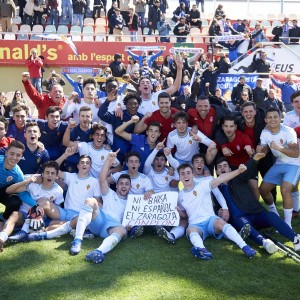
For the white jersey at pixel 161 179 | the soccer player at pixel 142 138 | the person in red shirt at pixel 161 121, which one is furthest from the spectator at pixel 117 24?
the white jersey at pixel 161 179

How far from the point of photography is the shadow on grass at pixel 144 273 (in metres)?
5.05

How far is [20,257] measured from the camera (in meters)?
5.87

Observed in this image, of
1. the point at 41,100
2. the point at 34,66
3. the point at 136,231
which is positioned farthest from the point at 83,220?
the point at 34,66

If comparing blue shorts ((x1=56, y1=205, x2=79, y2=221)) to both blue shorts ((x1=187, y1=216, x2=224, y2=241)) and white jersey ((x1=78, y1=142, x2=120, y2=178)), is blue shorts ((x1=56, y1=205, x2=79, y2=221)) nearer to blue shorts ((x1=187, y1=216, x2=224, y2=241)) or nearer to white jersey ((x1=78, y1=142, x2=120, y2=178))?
white jersey ((x1=78, y1=142, x2=120, y2=178))

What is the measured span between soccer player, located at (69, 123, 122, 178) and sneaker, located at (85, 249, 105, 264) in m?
1.69

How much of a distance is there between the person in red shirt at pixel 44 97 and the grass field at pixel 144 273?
8.90ft

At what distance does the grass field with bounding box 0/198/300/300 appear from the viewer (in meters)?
5.04

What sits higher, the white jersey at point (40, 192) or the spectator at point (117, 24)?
the spectator at point (117, 24)

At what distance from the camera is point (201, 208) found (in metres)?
6.50

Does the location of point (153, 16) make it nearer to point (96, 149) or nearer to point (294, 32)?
point (294, 32)

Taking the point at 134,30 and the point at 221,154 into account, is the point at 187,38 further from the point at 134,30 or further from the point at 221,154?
the point at 221,154

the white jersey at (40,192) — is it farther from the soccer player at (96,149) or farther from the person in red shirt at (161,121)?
the person in red shirt at (161,121)

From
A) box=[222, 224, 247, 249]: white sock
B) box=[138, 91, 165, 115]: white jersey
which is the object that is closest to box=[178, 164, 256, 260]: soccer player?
box=[222, 224, 247, 249]: white sock

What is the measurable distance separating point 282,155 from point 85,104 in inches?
123
